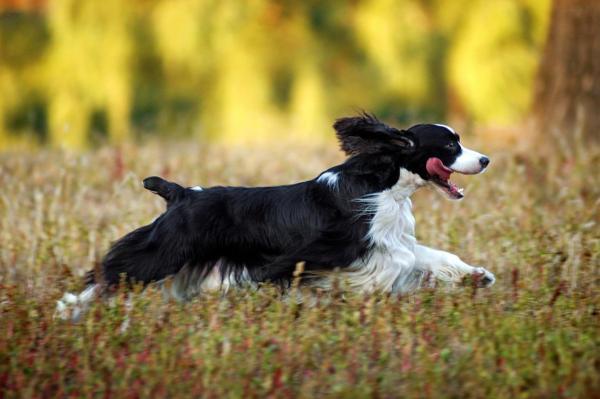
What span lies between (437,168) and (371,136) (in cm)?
40

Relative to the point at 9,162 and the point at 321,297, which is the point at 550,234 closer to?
the point at 321,297

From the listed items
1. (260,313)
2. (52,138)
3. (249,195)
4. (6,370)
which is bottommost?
(6,370)

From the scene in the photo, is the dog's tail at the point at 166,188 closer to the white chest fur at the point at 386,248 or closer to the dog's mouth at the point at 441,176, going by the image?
the white chest fur at the point at 386,248

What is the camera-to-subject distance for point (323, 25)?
46.3 feet

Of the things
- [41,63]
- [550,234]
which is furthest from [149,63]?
[550,234]

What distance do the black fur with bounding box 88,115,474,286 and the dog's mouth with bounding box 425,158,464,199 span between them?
0.03 meters

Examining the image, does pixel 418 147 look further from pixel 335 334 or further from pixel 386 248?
pixel 335 334

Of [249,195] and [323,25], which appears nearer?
[249,195]

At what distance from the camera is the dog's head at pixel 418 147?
223 inches

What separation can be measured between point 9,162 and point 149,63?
3.47m

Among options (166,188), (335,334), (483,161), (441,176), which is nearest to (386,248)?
(441,176)

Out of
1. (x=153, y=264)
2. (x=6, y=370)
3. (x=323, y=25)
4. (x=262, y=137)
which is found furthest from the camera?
(x=323, y=25)

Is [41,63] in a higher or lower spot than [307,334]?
higher

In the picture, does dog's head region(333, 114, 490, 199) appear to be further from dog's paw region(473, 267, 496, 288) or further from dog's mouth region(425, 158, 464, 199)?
dog's paw region(473, 267, 496, 288)
